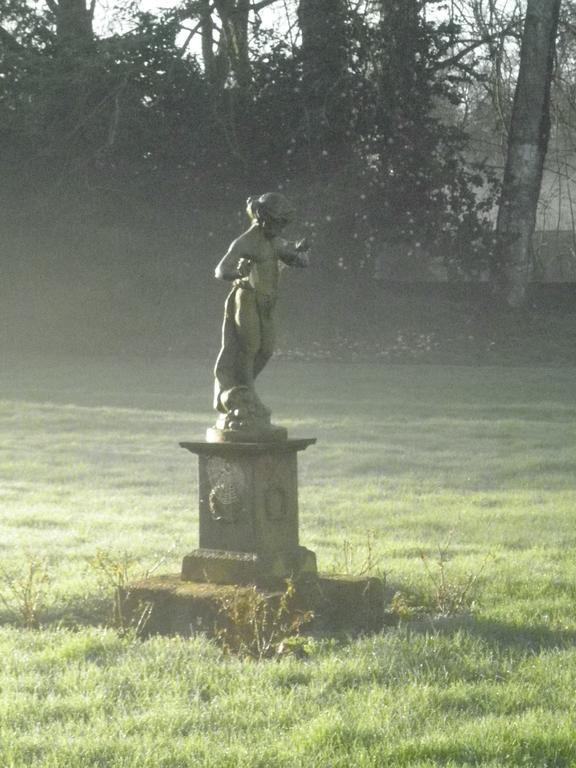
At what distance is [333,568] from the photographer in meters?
8.45

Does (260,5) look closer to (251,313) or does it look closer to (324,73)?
(324,73)

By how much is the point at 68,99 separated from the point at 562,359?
9629 millimetres

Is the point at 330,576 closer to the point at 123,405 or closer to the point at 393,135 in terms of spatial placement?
the point at 123,405

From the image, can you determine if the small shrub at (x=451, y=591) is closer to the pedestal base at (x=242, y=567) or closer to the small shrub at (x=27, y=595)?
the pedestal base at (x=242, y=567)

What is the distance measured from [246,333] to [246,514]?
951 millimetres

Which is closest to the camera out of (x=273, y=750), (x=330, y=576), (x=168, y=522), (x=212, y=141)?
(x=273, y=750)

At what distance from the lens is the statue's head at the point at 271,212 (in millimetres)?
7461

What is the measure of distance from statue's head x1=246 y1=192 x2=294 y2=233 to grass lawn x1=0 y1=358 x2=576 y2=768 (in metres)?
2.13

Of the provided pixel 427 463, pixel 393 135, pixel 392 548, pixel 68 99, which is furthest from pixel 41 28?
pixel 392 548

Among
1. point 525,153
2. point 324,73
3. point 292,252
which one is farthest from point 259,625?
point 525,153

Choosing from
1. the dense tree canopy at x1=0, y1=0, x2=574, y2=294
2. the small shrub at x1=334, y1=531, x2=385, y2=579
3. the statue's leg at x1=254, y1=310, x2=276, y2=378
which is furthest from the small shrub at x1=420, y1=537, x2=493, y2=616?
the dense tree canopy at x1=0, y1=0, x2=574, y2=294

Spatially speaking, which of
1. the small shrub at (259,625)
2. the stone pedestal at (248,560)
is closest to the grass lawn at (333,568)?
the small shrub at (259,625)

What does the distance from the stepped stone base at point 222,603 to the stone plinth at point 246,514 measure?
0.11 metres

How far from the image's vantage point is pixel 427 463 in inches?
547
